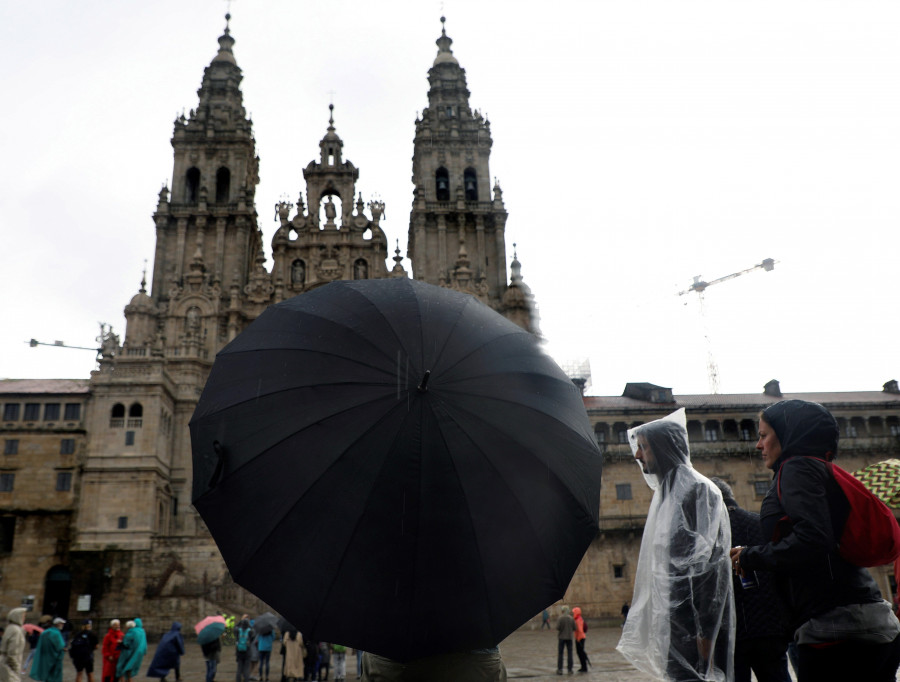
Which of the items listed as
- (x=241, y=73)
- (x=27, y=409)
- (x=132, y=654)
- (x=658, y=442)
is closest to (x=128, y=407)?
(x=27, y=409)

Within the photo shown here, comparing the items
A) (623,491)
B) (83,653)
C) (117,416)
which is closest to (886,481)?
(83,653)

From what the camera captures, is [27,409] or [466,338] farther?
[27,409]

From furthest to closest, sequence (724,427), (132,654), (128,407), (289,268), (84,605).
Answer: (289,268) < (724,427) < (128,407) < (84,605) < (132,654)

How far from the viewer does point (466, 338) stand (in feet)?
15.3

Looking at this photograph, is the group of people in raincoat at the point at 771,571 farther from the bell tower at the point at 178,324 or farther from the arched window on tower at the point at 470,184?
the arched window on tower at the point at 470,184

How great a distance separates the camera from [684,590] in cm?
557

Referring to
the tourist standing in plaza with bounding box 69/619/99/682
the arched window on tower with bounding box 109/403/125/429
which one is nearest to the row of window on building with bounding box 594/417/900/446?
the arched window on tower with bounding box 109/403/125/429

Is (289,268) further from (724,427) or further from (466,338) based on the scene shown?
(466,338)

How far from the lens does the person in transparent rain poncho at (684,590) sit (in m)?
5.46

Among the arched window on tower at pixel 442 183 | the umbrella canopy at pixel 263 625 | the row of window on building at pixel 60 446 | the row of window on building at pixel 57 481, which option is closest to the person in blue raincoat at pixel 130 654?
the umbrella canopy at pixel 263 625

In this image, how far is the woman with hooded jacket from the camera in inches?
159

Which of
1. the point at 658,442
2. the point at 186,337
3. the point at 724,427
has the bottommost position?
the point at 658,442

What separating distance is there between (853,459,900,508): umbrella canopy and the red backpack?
4441mm

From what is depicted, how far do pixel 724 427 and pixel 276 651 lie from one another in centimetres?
3050
